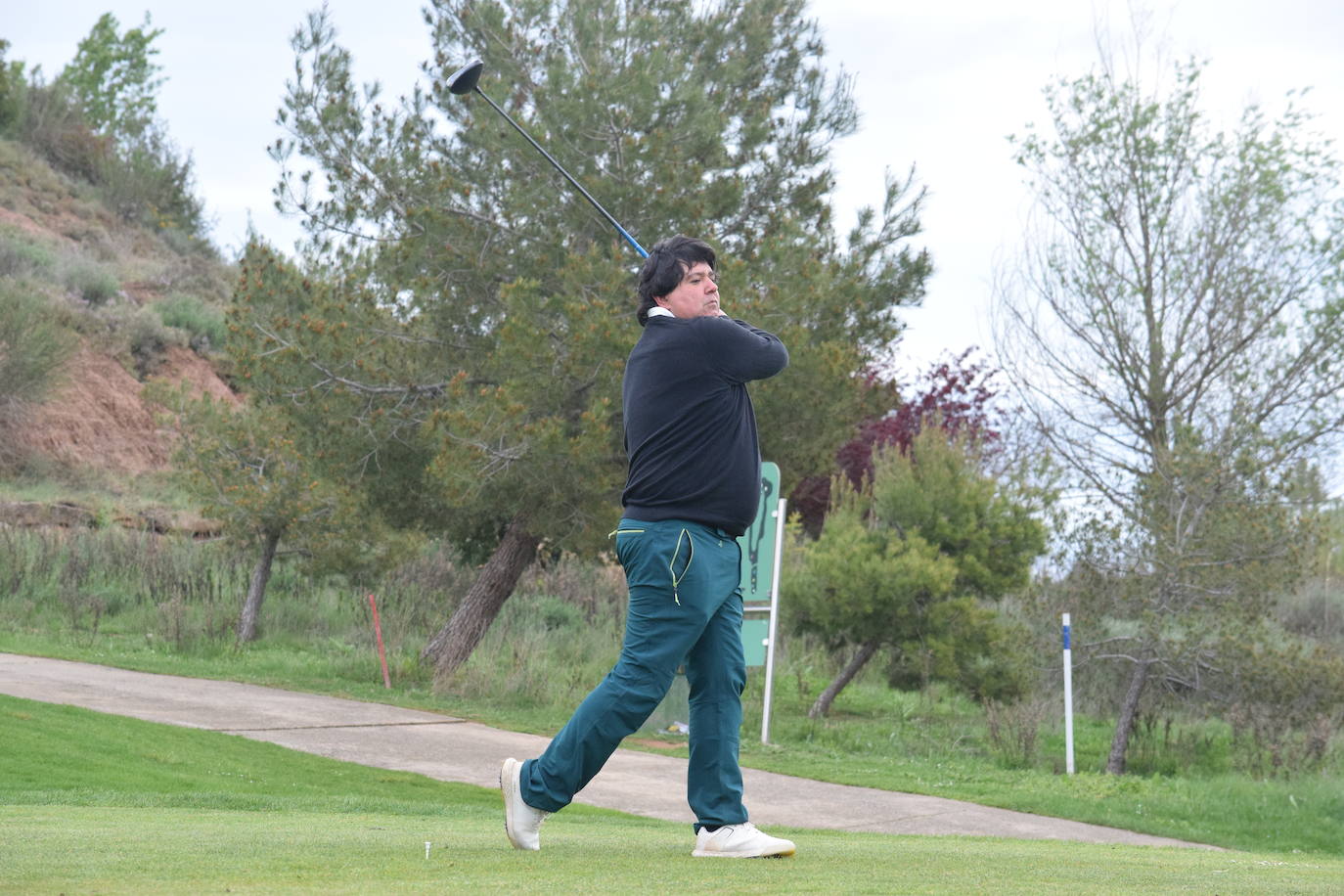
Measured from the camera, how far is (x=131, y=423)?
29.5 meters

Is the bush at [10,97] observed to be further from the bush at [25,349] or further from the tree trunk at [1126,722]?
the tree trunk at [1126,722]

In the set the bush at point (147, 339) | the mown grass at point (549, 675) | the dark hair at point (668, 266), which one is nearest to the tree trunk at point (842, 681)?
the mown grass at point (549, 675)

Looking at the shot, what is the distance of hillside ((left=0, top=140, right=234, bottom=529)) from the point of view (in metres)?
26.4

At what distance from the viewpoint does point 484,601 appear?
52.7 feet

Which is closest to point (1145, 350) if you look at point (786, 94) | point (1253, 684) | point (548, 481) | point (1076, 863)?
point (786, 94)

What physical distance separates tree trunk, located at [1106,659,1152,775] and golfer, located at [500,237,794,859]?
353 inches

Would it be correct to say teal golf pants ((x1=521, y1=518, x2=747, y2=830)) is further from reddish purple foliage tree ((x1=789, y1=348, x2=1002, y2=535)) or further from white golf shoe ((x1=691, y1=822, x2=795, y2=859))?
reddish purple foliage tree ((x1=789, y1=348, x2=1002, y2=535))

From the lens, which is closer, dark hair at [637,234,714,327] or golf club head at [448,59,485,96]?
dark hair at [637,234,714,327]

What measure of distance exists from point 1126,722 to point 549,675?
592cm

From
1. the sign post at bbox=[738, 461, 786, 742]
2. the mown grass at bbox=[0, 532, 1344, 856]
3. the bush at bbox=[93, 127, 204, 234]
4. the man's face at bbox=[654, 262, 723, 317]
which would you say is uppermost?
the bush at bbox=[93, 127, 204, 234]

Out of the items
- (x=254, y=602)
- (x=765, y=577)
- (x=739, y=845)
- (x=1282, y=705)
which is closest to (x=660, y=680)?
(x=739, y=845)

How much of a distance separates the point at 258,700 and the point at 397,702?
1554 millimetres

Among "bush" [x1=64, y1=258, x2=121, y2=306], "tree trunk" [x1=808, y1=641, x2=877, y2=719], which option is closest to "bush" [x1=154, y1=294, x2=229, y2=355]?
"bush" [x1=64, y1=258, x2=121, y2=306]

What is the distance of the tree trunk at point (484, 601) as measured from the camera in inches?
630
